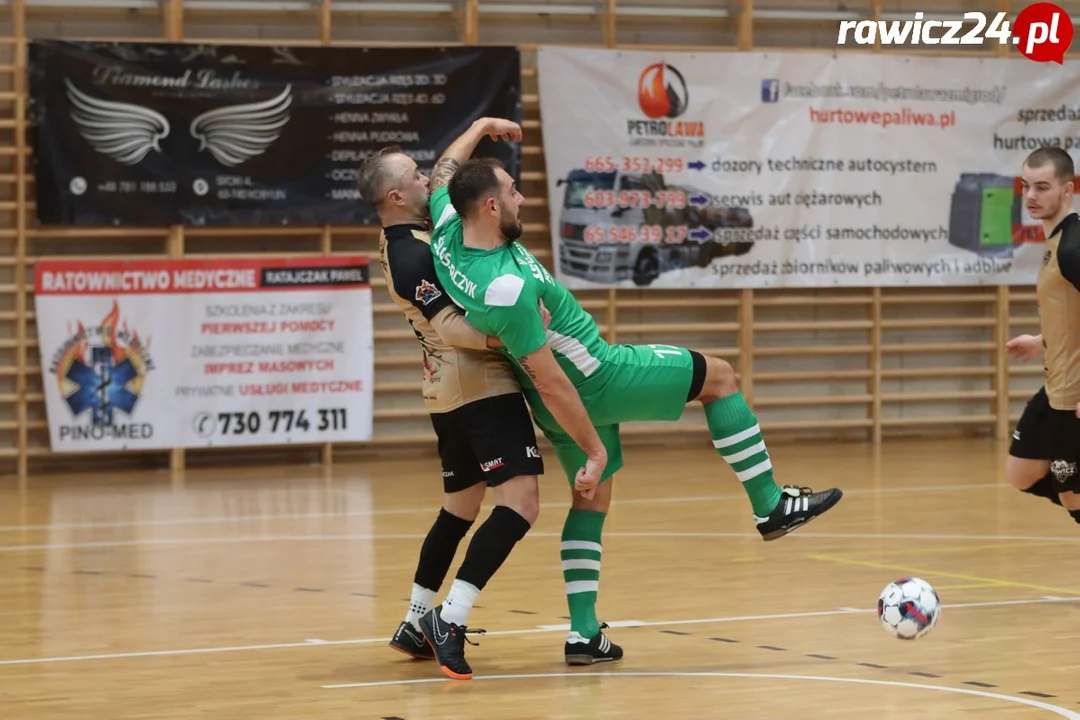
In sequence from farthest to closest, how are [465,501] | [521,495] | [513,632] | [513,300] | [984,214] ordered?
[984,214] → [513,632] → [465,501] → [521,495] → [513,300]

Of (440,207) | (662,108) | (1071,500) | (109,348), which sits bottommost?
(1071,500)

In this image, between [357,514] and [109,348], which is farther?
[109,348]

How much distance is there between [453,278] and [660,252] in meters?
8.97

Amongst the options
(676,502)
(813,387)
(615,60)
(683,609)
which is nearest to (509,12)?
(615,60)

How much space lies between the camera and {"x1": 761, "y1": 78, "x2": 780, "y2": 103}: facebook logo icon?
45.9 feet

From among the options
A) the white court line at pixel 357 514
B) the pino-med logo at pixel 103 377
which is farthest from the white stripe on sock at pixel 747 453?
the pino-med logo at pixel 103 377

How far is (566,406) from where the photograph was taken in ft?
15.8

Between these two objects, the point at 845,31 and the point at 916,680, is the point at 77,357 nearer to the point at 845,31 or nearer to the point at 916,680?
the point at 845,31

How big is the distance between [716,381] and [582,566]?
0.74m

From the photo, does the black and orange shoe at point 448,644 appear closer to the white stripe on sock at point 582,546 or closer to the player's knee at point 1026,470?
the white stripe on sock at point 582,546

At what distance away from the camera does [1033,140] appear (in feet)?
48.3

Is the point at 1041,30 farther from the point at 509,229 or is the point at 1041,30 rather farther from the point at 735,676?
the point at 735,676

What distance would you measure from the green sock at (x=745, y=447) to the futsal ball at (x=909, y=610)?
480mm

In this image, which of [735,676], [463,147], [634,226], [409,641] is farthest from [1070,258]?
[634,226]
